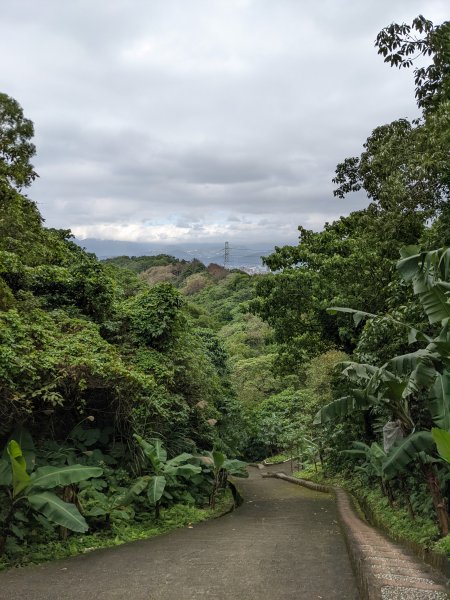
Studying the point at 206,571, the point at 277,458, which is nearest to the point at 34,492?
the point at 206,571

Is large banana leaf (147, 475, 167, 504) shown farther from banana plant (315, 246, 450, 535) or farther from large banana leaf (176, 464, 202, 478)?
banana plant (315, 246, 450, 535)

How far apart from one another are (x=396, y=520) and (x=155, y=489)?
386 centimetres

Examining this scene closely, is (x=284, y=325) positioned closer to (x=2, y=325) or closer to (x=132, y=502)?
(x=132, y=502)

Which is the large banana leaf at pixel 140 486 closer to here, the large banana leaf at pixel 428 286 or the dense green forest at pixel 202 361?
the dense green forest at pixel 202 361

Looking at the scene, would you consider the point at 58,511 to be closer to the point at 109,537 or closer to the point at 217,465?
the point at 109,537

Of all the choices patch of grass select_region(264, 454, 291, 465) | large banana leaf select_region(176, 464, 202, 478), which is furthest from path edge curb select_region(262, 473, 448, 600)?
patch of grass select_region(264, 454, 291, 465)

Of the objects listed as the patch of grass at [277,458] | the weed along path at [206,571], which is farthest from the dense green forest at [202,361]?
the patch of grass at [277,458]

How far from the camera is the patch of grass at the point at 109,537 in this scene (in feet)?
20.2

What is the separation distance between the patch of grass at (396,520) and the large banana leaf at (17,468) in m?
4.82

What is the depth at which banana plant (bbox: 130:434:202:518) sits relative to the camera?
316 inches

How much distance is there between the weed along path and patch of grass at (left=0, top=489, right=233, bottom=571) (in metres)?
0.26

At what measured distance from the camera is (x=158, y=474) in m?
8.80

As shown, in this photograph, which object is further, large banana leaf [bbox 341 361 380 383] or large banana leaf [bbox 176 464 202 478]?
large banana leaf [bbox 176 464 202 478]

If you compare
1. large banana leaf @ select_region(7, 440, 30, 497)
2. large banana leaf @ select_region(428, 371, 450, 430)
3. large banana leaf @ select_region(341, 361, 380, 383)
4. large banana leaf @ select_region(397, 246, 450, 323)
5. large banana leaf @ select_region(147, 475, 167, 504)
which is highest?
large banana leaf @ select_region(397, 246, 450, 323)
